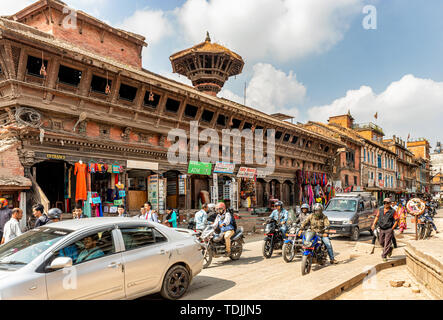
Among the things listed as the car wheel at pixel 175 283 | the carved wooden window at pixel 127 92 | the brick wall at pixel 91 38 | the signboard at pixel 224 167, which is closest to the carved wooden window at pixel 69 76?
the carved wooden window at pixel 127 92

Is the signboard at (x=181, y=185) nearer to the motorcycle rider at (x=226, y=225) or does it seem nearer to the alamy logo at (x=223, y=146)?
the alamy logo at (x=223, y=146)

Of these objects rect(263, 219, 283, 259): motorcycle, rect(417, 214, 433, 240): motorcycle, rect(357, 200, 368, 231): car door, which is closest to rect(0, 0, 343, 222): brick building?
rect(263, 219, 283, 259): motorcycle

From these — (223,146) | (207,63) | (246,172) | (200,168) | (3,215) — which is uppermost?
(207,63)

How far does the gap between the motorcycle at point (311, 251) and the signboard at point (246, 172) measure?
13.5 metres

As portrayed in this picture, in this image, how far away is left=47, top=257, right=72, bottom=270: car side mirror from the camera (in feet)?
14.5

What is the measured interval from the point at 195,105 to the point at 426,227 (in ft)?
42.0

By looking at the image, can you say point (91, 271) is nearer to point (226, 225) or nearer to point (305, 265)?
point (305, 265)

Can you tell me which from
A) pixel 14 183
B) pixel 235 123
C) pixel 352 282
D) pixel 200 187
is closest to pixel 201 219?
pixel 352 282

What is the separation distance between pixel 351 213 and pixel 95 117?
39.7 ft

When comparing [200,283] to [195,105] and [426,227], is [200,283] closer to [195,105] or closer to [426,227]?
[426,227]

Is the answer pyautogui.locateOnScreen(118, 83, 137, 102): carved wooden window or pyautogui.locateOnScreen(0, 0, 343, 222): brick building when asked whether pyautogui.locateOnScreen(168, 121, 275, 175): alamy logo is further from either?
pyautogui.locateOnScreen(118, 83, 137, 102): carved wooden window

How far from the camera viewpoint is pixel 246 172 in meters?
23.1

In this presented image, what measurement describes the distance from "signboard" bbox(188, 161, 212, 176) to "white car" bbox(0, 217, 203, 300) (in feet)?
40.5
